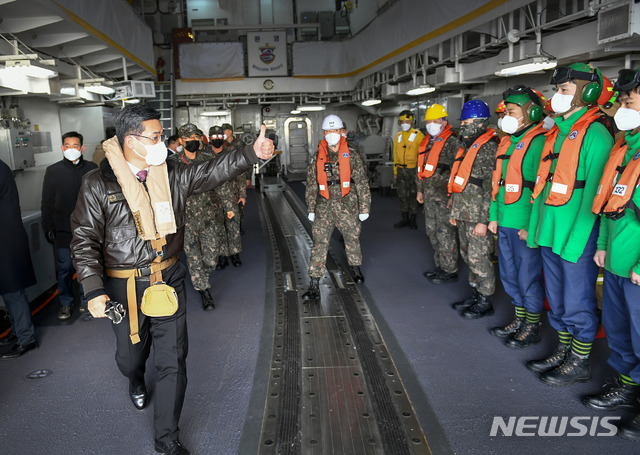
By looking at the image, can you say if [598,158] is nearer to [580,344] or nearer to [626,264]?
[626,264]

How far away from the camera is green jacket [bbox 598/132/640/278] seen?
2504mm

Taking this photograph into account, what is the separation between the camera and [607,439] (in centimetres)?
255

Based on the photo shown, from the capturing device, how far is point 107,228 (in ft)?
7.77

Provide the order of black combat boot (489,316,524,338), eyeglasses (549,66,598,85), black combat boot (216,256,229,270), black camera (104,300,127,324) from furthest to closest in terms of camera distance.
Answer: black combat boot (216,256,229,270)
black combat boot (489,316,524,338)
eyeglasses (549,66,598,85)
black camera (104,300,127,324)

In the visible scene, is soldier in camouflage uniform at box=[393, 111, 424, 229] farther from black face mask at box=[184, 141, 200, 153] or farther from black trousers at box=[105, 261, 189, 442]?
black trousers at box=[105, 261, 189, 442]

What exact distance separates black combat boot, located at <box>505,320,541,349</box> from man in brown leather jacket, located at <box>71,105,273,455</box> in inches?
103

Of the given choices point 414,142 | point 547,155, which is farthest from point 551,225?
point 414,142

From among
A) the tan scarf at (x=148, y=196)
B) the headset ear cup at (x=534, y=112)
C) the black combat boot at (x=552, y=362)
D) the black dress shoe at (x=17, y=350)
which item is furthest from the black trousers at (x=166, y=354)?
the headset ear cup at (x=534, y=112)

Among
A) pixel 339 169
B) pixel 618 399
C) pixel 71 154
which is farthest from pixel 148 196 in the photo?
pixel 618 399

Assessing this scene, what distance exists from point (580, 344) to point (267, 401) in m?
2.17

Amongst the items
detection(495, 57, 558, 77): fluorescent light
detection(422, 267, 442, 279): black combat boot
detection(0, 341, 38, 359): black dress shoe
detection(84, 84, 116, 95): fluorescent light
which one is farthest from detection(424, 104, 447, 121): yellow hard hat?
detection(84, 84, 116, 95): fluorescent light

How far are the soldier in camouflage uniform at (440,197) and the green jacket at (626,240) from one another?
8.00 feet

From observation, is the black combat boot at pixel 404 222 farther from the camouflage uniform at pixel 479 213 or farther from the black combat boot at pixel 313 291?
the camouflage uniform at pixel 479 213

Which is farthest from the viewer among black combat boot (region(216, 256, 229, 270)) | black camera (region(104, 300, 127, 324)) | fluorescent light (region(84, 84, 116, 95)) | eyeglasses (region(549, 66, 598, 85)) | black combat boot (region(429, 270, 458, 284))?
fluorescent light (region(84, 84, 116, 95))
